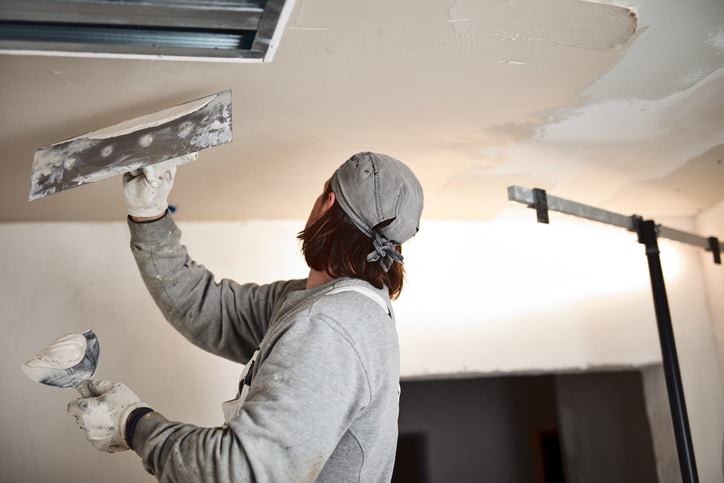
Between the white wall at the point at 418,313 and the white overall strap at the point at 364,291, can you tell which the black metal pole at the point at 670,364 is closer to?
the white wall at the point at 418,313

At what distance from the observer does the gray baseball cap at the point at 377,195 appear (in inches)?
62.7

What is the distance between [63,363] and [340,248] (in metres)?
0.64

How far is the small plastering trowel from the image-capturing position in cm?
152

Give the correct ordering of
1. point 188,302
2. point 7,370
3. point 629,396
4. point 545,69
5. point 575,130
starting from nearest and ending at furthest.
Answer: point 545,69, point 188,302, point 575,130, point 7,370, point 629,396

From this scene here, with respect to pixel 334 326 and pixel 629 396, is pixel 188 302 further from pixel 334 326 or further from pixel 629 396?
pixel 629 396

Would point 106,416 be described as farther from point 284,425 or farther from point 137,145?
point 137,145

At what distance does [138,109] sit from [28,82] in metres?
0.26

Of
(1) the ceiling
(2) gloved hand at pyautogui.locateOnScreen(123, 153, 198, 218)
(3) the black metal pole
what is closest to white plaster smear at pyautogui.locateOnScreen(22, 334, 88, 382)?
(2) gloved hand at pyautogui.locateOnScreen(123, 153, 198, 218)

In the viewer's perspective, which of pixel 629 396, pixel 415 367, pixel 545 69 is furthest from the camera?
pixel 629 396

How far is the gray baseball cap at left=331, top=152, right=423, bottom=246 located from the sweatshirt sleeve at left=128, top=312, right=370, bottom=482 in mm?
293

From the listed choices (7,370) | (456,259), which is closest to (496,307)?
(456,259)

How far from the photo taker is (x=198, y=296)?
73.5 inches

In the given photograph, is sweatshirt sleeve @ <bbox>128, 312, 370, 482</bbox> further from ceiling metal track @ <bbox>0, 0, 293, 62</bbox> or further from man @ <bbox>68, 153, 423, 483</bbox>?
ceiling metal track @ <bbox>0, 0, 293, 62</bbox>

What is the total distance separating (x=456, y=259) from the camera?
2.85m
